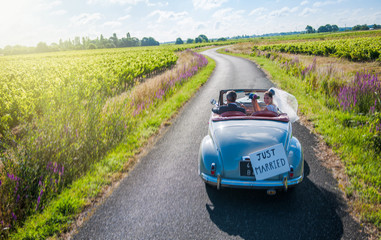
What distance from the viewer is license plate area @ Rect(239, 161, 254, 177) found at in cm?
353

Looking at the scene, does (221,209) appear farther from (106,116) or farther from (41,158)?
(106,116)

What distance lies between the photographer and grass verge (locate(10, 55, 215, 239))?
11.2ft

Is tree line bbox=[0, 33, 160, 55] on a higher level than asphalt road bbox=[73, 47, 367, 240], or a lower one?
higher

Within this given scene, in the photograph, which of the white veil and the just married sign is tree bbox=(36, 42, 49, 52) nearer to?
the white veil

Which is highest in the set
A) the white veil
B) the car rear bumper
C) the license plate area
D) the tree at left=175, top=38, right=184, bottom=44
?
the tree at left=175, top=38, right=184, bottom=44

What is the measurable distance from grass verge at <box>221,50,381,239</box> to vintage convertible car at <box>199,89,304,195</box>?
1.06 meters

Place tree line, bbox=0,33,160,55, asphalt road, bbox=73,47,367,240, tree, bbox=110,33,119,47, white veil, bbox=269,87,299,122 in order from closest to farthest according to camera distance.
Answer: asphalt road, bbox=73,47,367,240
white veil, bbox=269,87,299,122
tree line, bbox=0,33,160,55
tree, bbox=110,33,119,47

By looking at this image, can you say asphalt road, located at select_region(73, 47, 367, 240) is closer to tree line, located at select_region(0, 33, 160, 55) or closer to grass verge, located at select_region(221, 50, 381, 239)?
grass verge, located at select_region(221, 50, 381, 239)

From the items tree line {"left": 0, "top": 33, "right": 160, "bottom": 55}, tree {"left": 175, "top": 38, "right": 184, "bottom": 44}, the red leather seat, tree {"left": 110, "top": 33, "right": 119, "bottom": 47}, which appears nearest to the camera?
the red leather seat

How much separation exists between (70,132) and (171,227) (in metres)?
Answer: 3.48

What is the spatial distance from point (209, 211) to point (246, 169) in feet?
3.09

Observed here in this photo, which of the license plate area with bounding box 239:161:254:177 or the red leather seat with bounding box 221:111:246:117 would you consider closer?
the license plate area with bounding box 239:161:254:177

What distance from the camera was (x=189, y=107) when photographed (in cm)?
1034

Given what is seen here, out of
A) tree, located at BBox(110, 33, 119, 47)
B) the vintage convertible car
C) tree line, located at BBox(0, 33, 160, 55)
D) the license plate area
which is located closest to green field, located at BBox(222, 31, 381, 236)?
the vintage convertible car
